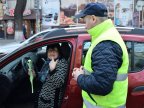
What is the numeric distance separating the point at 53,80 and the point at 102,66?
1.44 m

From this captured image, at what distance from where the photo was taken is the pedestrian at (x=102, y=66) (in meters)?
2.93

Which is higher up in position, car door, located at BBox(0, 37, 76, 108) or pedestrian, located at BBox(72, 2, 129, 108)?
pedestrian, located at BBox(72, 2, 129, 108)

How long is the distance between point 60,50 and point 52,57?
0.11 m

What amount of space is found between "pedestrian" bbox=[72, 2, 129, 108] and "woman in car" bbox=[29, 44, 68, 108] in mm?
1066

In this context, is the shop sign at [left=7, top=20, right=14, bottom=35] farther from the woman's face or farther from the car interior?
the woman's face

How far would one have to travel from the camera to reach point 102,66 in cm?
291

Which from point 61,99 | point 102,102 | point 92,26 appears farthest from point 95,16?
point 61,99

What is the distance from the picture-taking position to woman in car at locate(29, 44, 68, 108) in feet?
14.0

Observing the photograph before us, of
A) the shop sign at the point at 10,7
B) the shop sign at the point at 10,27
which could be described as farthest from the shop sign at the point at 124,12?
the shop sign at the point at 10,27

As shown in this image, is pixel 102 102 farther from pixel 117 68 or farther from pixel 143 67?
pixel 143 67

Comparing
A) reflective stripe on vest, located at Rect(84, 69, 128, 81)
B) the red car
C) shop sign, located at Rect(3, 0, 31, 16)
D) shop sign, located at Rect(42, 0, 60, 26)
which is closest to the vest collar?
reflective stripe on vest, located at Rect(84, 69, 128, 81)

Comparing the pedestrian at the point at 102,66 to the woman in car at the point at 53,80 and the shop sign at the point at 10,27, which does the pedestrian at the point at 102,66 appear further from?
the shop sign at the point at 10,27

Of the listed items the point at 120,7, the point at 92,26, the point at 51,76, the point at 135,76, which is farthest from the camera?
the point at 120,7

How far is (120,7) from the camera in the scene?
32281mm
